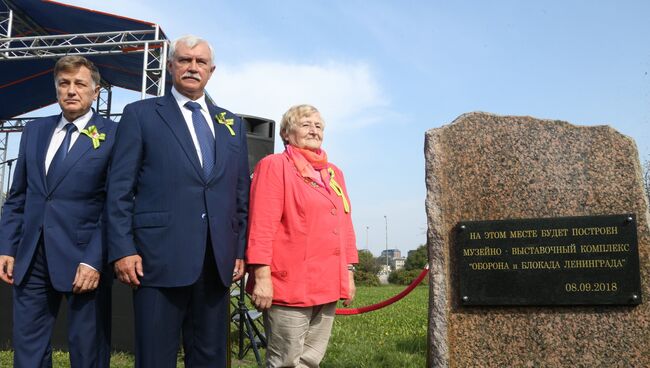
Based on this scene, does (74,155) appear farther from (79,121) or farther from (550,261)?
(550,261)

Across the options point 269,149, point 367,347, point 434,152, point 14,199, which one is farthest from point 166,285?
point 367,347

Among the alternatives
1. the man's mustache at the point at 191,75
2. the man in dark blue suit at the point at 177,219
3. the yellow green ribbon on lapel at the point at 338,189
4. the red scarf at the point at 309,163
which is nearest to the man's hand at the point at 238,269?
the man in dark blue suit at the point at 177,219

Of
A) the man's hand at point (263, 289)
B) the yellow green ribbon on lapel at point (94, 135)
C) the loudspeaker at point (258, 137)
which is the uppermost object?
the loudspeaker at point (258, 137)

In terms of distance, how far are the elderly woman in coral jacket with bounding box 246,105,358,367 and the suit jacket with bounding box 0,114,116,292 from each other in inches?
26.2

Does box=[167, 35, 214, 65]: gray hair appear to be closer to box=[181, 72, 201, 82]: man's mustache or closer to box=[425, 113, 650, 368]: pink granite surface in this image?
box=[181, 72, 201, 82]: man's mustache

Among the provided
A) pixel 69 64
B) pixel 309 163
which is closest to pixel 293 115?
pixel 309 163

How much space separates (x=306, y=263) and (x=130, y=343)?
319cm

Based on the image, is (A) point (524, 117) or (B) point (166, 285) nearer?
(B) point (166, 285)

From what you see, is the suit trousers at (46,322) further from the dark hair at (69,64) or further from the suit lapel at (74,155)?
the dark hair at (69,64)

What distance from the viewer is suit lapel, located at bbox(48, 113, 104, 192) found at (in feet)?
7.33

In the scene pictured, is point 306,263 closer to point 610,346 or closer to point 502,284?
point 502,284

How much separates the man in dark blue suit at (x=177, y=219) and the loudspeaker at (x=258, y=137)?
8.84 feet

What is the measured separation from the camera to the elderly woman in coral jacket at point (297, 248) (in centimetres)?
225

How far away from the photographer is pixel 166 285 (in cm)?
199
